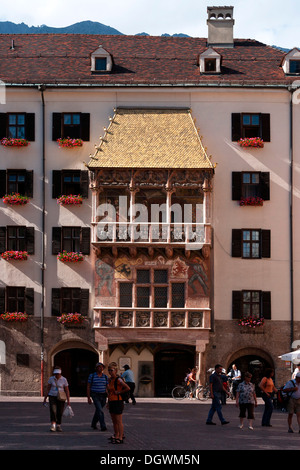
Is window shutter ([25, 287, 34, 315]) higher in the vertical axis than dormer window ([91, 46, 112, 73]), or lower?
lower

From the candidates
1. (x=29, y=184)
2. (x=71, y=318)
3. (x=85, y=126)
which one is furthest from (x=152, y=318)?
(x=85, y=126)

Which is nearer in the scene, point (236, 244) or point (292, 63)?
point (236, 244)

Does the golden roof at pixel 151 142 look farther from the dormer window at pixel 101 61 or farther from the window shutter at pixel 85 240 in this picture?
the window shutter at pixel 85 240

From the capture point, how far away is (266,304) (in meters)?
46.7

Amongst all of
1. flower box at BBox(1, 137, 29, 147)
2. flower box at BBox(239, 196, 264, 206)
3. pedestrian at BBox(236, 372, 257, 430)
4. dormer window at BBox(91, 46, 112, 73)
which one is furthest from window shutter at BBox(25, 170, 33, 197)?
pedestrian at BBox(236, 372, 257, 430)

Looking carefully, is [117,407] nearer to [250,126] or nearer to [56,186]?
[56,186]

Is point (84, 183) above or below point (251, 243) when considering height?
above

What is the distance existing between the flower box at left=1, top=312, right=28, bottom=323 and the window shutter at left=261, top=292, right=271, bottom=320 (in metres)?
11.5

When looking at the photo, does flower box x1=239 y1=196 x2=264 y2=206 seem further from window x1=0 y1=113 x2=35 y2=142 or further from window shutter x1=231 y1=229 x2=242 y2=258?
window x1=0 y1=113 x2=35 y2=142

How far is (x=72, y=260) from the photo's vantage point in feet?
153

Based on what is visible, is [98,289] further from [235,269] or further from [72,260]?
[235,269]

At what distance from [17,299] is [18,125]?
8.68m

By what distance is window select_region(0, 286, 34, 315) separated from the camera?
4681cm

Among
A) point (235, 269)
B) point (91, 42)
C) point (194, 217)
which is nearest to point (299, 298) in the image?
point (235, 269)
